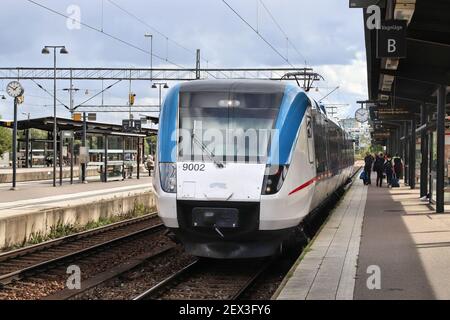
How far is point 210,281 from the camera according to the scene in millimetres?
9008

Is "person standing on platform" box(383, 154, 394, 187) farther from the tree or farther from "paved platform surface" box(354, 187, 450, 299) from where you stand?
the tree

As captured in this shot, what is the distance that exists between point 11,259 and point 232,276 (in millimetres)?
4194

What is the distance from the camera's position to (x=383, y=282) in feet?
25.0

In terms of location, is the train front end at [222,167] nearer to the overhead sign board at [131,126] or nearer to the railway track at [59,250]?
the railway track at [59,250]

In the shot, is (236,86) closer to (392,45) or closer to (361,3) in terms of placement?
(361,3)

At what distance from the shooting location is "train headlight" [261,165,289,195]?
8625mm

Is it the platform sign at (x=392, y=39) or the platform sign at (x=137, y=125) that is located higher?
the platform sign at (x=392, y=39)

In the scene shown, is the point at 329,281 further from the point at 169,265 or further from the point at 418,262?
the point at 169,265

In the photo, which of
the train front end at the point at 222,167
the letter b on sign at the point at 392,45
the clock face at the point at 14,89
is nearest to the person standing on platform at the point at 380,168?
the clock face at the point at 14,89

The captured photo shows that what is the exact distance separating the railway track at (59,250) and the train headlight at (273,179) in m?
3.91

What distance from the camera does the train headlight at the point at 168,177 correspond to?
8938mm

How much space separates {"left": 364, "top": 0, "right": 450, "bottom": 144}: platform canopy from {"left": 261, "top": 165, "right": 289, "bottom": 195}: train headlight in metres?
2.93
